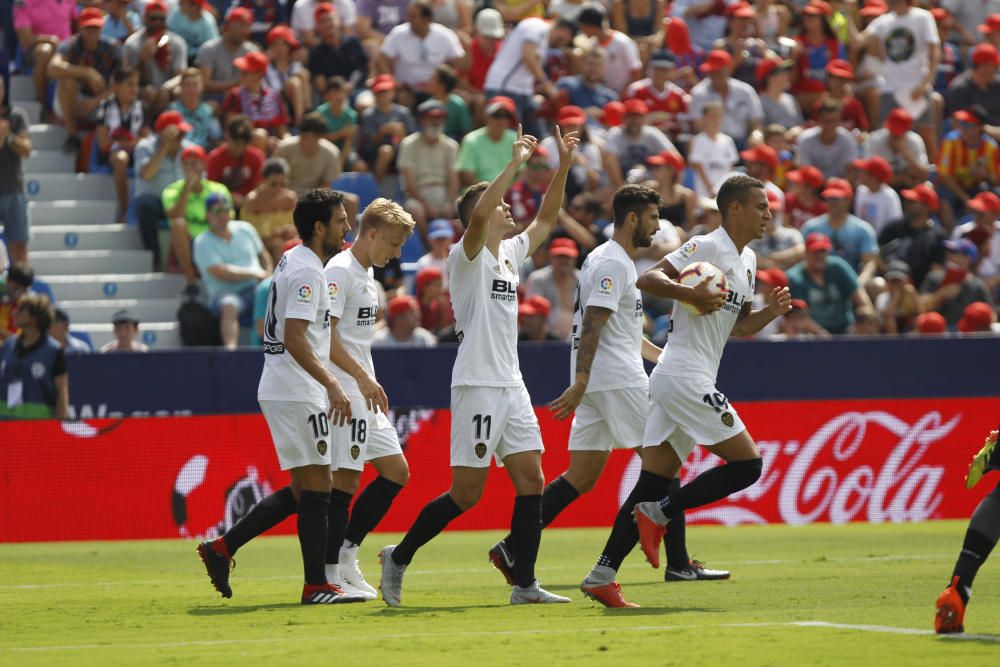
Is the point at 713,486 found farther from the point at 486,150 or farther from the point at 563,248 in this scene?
the point at 486,150

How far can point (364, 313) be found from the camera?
11.0 meters

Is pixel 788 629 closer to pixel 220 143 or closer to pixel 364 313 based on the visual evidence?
pixel 364 313

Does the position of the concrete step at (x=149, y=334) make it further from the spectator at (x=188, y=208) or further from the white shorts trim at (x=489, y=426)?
the white shorts trim at (x=489, y=426)

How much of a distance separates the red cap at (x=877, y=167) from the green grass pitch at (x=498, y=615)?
770 cm

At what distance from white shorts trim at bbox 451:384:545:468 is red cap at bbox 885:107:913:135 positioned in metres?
14.0

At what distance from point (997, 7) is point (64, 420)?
16515 mm

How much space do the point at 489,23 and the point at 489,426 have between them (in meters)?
→ 13.6

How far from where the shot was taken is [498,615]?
9.73 meters

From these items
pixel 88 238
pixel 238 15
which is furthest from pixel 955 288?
pixel 88 238

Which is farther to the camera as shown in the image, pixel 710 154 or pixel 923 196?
pixel 710 154

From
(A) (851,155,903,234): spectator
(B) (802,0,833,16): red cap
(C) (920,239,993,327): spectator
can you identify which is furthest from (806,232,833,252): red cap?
(B) (802,0,833,16): red cap

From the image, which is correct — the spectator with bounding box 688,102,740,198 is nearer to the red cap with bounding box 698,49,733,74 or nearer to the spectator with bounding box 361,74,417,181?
the red cap with bounding box 698,49,733,74

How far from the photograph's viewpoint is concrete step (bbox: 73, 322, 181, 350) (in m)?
19.5

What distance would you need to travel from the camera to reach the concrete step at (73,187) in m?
21.2
